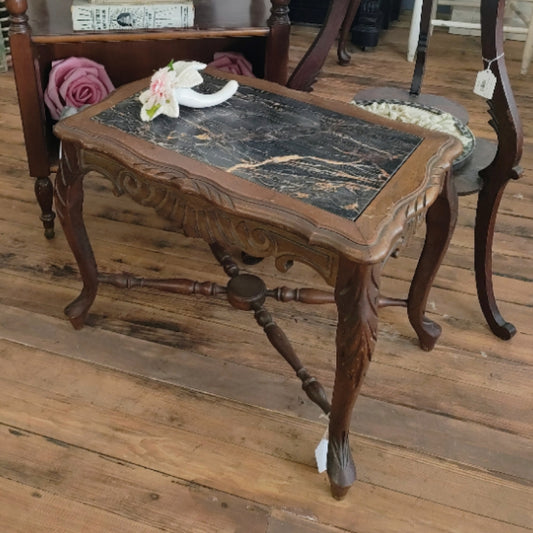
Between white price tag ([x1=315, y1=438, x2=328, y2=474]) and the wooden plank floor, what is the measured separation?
0.04 metres

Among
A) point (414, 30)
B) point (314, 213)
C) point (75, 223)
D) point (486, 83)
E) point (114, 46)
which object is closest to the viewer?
point (314, 213)

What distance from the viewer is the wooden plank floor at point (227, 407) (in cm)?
125

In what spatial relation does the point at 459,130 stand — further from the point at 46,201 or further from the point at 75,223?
the point at 46,201

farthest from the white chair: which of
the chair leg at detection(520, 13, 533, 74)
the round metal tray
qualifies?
the round metal tray

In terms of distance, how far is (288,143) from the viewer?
126 cm

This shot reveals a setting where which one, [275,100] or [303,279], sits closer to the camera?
[275,100]

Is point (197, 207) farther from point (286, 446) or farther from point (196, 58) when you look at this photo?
point (196, 58)

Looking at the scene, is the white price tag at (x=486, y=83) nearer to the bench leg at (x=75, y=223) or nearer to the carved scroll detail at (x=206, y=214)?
the carved scroll detail at (x=206, y=214)

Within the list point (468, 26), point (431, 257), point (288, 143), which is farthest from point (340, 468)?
point (468, 26)

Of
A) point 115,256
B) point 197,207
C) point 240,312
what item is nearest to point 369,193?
point 197,207

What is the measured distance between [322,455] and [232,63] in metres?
1.11

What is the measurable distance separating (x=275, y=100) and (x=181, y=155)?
0.98ft

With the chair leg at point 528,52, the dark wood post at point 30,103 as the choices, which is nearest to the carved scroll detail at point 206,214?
the dark wood post at point 30,103

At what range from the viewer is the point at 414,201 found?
113 centimetres
